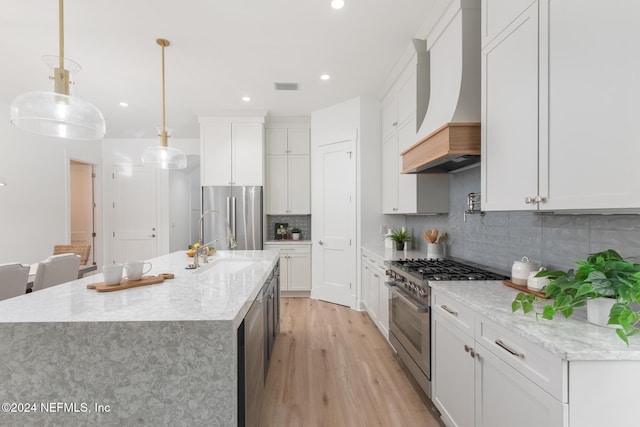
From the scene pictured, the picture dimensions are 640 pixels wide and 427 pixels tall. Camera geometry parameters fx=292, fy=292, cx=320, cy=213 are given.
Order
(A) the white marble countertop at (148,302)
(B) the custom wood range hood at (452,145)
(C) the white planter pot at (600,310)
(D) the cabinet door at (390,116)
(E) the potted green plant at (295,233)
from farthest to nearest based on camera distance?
(E) the potted green plant at (295,233) < (D) the cabinet door at (390,116) < (B) the custom wood range hood at (452,145) < (A) the white marble countertop at (148,302) < (C) the white planter pot at (600,310)

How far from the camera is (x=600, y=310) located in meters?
1.05

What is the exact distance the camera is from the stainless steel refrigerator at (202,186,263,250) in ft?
15.0

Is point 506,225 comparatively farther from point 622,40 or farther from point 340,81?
point 340,81

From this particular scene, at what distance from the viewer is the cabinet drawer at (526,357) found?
0.93 m

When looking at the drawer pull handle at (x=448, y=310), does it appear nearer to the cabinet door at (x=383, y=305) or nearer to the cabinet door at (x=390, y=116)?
the cabinet door at (x=383, y=305)

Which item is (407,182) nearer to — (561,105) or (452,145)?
(452,145)

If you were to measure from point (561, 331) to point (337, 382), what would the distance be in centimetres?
173

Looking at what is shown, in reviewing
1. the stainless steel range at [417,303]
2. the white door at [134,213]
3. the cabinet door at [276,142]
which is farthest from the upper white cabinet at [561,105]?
the white door at [134,213]

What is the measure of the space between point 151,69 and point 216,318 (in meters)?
3.25

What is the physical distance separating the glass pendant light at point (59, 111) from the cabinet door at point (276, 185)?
3.31m

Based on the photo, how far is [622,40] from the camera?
0.98 meters

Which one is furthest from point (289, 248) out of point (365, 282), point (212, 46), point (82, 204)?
point (82, 204)

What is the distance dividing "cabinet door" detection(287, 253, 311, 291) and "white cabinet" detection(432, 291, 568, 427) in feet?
9.85

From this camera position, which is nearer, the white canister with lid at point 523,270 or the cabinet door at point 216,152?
the white canister with lid at point 523,270
